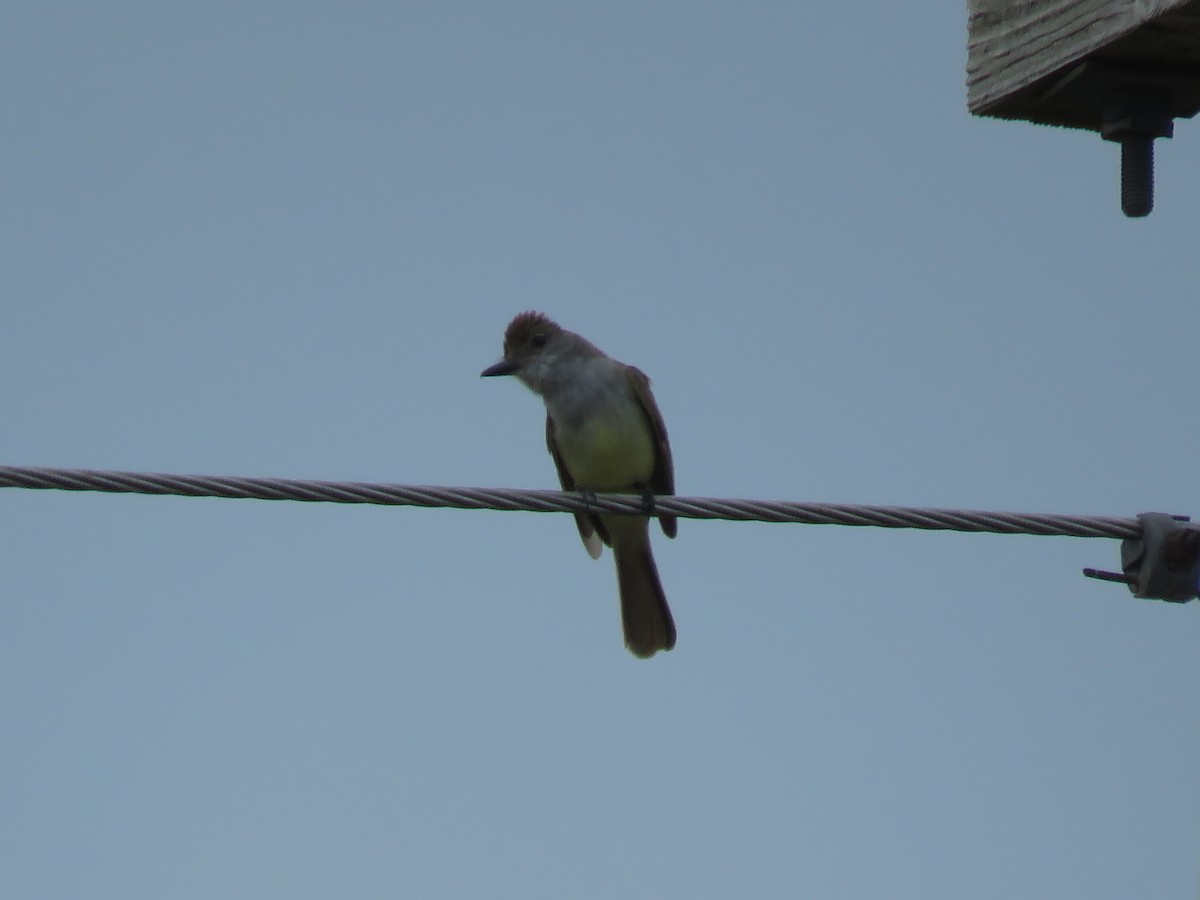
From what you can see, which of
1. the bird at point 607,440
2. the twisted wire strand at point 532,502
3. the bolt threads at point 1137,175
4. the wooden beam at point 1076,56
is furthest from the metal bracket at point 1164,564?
the bird at point 607,440

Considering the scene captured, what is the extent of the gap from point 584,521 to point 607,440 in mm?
638

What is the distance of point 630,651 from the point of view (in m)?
7.29

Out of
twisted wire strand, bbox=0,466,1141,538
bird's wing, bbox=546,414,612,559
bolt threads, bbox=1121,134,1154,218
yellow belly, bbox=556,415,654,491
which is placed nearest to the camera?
twisted wire strand, bbox=0,466,1141,538

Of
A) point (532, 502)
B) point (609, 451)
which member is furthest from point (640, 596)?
point (532, 502)

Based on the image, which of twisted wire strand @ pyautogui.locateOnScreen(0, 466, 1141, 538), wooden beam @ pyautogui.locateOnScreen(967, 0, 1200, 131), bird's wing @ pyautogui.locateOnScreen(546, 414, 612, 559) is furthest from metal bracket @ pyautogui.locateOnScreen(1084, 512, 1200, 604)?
bird's wing @ pyautogui.locateOnScreen(546, 414, 612, 559)

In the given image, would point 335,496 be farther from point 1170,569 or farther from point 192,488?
point 1170,569

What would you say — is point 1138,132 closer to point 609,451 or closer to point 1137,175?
point 1137,175

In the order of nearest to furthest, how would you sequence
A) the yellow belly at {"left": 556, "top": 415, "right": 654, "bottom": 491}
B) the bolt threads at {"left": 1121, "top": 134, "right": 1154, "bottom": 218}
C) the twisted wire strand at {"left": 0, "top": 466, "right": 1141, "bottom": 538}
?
the twisted wire strand at {"left": 0, "top": 466, "right": 1141, "bottom": 538} → the bolt threads at {"left": 1121, "top": 134, "right": 1154, "bottom": 218} → the yellow belly at {"left": 556, "top": 415, "right": 654, "bottom": 491}

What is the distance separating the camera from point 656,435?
23.1 ft

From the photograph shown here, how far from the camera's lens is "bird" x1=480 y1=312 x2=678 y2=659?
6934 mm

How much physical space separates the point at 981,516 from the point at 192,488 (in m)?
1.83

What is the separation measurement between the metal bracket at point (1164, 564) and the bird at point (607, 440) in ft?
8.73

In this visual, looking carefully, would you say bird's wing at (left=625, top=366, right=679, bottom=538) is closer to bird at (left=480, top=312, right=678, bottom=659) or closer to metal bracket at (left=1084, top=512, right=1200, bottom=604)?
bird at (left=480, top=312, right=678, bottom=659)

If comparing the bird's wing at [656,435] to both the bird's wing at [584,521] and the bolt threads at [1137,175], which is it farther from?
the bolt threads at [1137,175]
